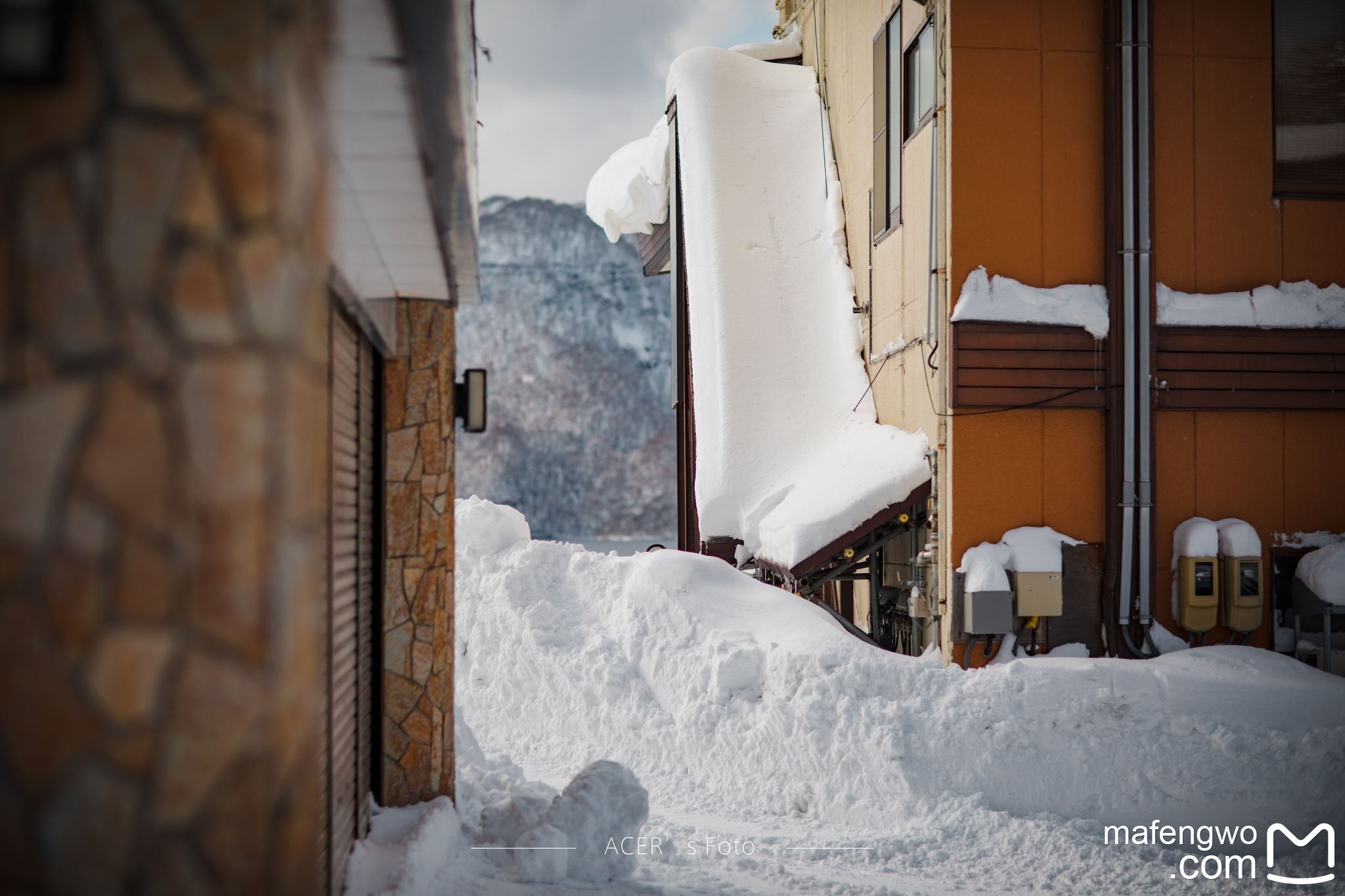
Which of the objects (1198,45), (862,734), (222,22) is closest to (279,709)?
(222,22)

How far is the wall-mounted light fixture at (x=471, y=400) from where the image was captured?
5.75 meters

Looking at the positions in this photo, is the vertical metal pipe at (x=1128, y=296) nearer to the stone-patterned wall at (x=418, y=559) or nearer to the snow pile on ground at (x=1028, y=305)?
the snow pile on ground at (x=1028, y=305)

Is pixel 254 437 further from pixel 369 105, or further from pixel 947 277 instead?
pixel 947 277

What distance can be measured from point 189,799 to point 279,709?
0.17 metres

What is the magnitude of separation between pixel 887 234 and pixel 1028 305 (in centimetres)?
229

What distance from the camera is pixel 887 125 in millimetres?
10734

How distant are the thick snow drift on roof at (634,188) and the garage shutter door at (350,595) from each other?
11.0 metres

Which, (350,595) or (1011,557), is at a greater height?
(350,595)

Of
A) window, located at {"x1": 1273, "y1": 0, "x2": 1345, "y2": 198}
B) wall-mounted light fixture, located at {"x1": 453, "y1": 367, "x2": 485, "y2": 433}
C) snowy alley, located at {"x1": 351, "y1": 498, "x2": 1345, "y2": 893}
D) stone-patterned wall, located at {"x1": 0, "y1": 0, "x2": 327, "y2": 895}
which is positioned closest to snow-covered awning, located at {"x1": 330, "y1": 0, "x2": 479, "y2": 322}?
stone-patterned wall, located at {"x1": 0, "y1": 0, "x2": 327, "y2": 895}

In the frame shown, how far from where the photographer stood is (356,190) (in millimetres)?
3400

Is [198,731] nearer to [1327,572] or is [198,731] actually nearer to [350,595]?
[350,595]

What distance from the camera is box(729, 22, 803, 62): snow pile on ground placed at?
47.2 ft

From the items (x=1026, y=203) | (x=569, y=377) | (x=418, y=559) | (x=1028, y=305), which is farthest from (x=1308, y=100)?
(x=569, y=377)

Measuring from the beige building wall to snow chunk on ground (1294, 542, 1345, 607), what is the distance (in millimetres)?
2792
